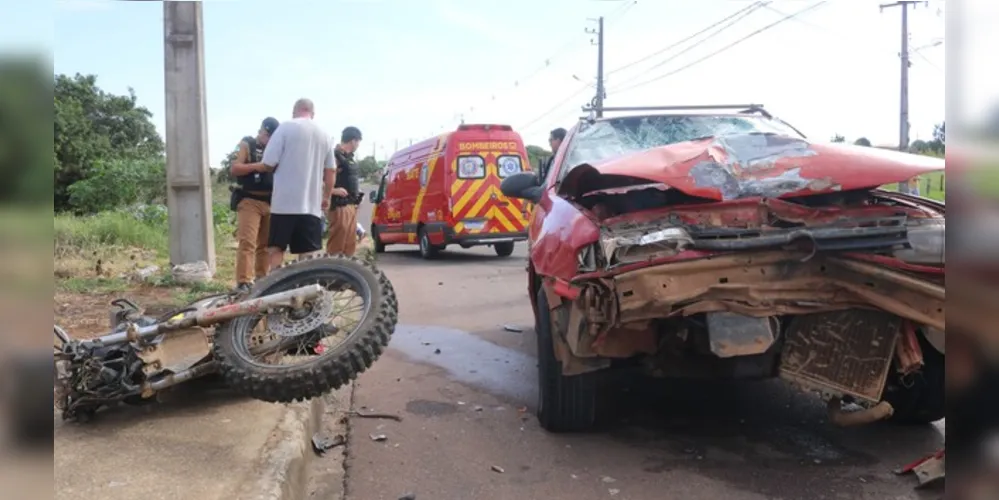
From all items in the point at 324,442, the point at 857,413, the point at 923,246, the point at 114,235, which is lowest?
the point at 324,442

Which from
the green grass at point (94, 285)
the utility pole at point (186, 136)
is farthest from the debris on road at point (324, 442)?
the utility pole at point (186, 136)

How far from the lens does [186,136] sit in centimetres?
844

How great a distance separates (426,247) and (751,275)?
11733 mm

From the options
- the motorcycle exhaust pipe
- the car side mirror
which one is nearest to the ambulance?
the car side mirror

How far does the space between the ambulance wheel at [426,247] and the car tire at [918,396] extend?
10779 millimetres

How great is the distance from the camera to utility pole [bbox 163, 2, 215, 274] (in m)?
8.29

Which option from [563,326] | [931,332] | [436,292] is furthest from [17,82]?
[436,292]

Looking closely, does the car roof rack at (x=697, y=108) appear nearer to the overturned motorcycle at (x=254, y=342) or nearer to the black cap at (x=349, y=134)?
the overturned motorcycle at (x=254, y=342)

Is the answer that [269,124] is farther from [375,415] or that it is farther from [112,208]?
[112,208]

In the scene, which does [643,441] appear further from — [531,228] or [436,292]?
[436,292]

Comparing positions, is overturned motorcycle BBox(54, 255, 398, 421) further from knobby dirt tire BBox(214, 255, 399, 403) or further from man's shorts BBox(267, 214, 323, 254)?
man's shorts BBox(267, 214, 323, 254)

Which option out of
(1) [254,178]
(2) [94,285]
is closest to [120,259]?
(2) [94,285]

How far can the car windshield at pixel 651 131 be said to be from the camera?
16.1 ft

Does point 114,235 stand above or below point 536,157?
below
